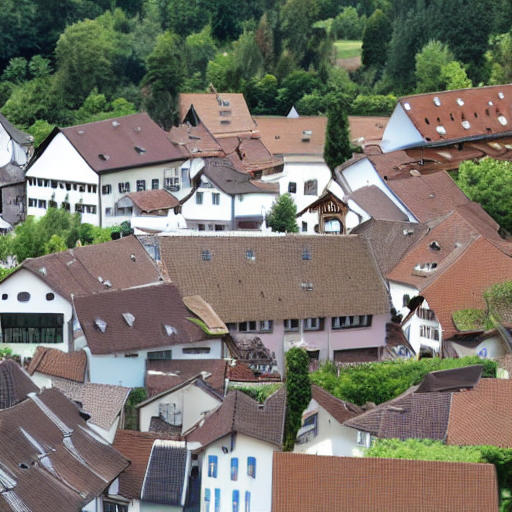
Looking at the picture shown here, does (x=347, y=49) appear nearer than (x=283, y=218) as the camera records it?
No

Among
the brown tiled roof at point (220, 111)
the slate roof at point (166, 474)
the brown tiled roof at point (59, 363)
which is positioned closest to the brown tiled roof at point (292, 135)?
the brown tiled roof at point (220, 111)

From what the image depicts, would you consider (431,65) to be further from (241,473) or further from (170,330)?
(241,473)

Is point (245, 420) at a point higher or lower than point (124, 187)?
higher

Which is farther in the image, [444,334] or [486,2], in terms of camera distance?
[486,2]

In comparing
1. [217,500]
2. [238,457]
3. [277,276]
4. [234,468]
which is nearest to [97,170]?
[277,276]

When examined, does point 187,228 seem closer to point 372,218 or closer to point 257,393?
point 372,218

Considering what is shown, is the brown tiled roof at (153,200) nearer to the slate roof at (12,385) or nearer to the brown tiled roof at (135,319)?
the brown tiled roof at (135,319)

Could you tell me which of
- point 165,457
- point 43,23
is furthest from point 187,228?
point 43,23

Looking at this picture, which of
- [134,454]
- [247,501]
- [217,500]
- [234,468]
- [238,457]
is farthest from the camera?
[134,454]
